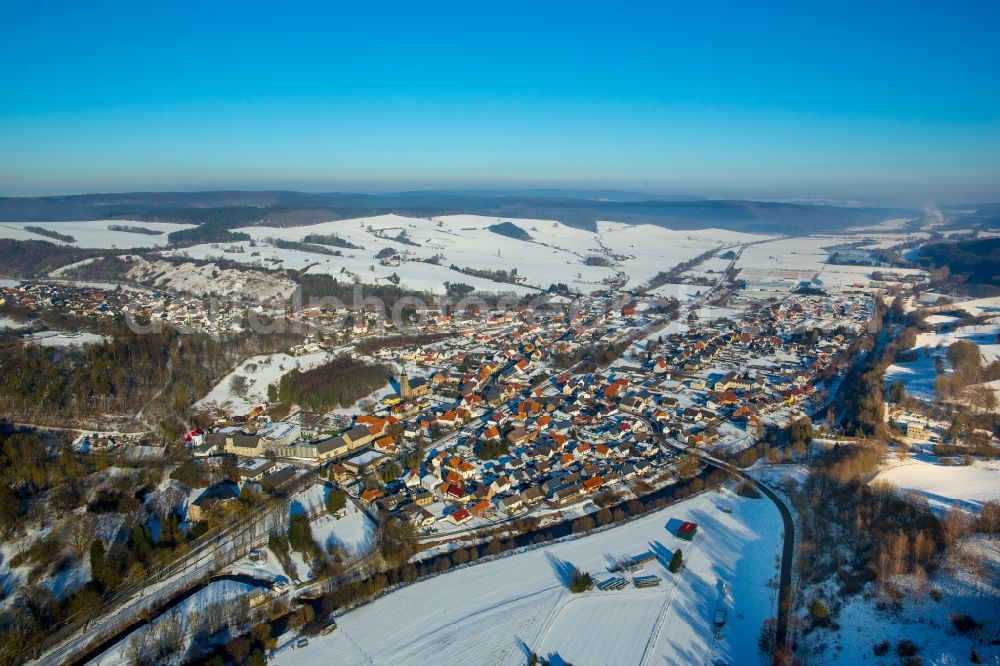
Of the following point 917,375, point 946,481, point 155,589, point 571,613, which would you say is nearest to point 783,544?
point 571,613

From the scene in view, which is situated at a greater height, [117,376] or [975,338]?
[117,376]

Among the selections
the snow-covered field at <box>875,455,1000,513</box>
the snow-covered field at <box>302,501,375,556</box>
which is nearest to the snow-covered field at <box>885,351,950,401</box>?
the snow-covered field at <box>875,455,1000,513</box>

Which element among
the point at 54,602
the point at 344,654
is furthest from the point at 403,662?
the point at 54,602

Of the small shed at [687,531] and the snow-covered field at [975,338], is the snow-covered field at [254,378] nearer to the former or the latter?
the small shed at [687,531]

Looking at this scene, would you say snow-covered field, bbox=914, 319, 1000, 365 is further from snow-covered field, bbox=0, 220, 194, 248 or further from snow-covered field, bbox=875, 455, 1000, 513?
snow-covered field, bbox=0, 220, 194, 248

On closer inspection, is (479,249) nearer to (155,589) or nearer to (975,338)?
(975,338)

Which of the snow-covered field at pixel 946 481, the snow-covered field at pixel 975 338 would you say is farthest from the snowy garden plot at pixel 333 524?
the snow-covered field at pixel 975 338
